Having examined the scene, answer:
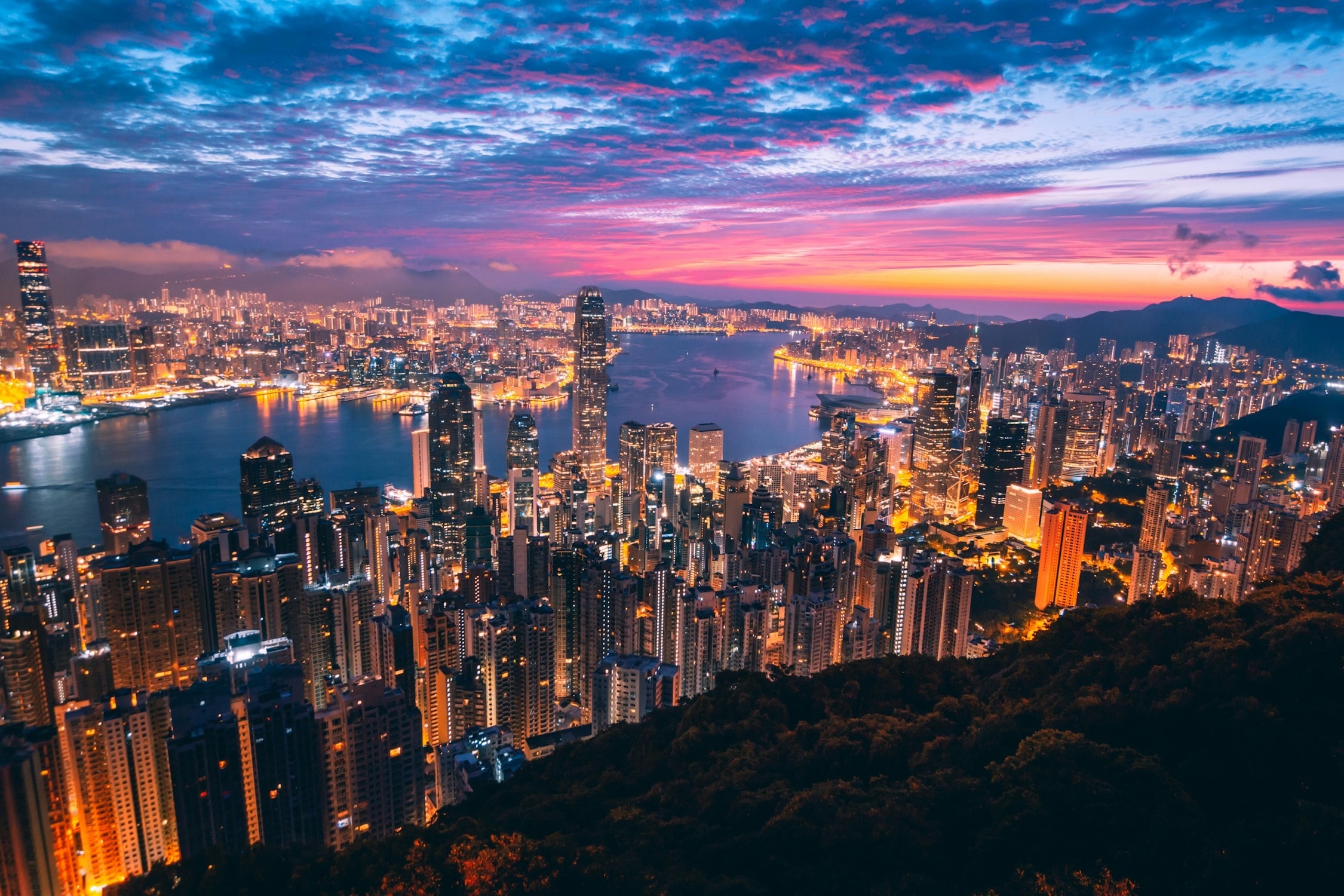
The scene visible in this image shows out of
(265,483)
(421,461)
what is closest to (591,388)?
(421,461)

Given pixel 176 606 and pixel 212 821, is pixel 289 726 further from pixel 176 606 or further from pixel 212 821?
pixel 176 606

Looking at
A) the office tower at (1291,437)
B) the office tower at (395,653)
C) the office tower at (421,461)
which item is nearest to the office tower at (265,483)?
the office tower at (421,461)

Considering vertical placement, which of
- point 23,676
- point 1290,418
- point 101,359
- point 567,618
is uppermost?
point 101,359

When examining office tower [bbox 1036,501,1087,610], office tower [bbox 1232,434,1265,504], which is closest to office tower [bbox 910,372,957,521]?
office tower [bbox 1036,501,1087,610]

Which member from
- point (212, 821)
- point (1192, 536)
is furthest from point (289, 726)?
→ point (1192, 536)

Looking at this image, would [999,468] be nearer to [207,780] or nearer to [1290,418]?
[1290,418]

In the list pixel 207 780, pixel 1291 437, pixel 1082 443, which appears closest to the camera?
pixel 207 780
